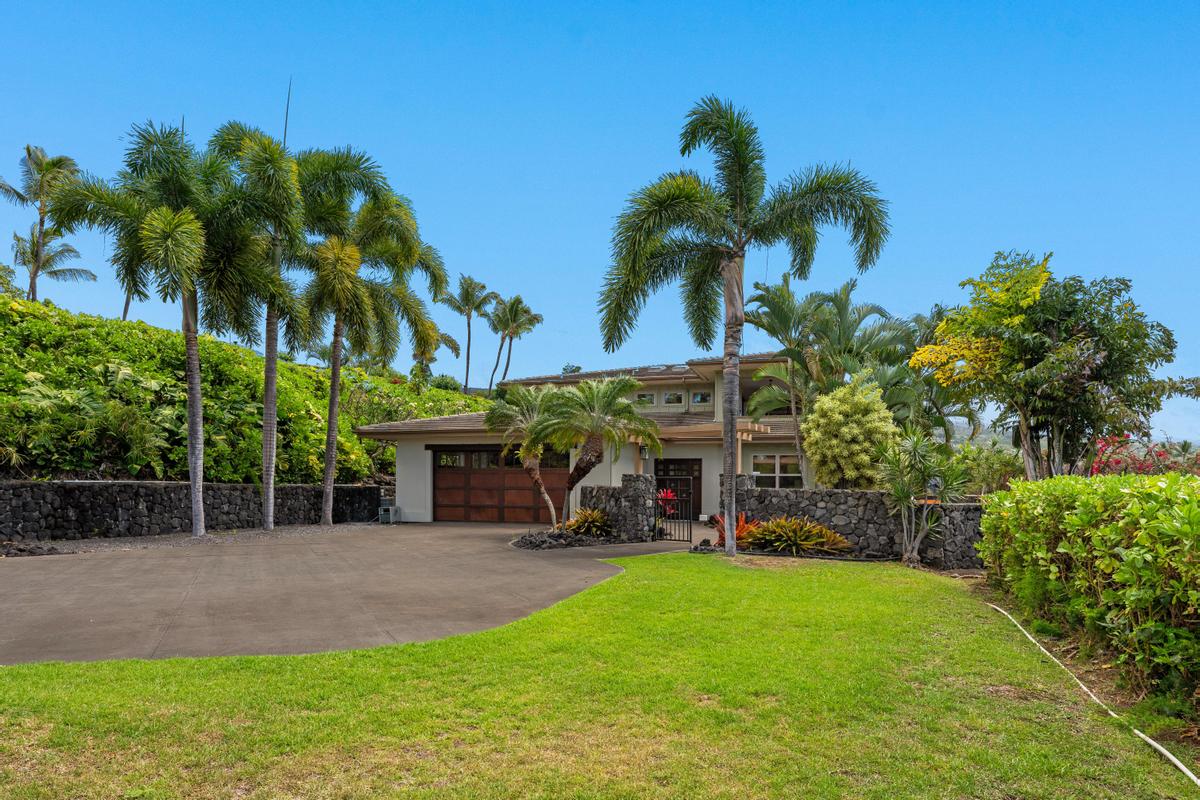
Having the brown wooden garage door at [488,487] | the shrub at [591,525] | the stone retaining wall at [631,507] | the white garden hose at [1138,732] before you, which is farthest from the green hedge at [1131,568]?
the brown wooden garage door at [488,487]

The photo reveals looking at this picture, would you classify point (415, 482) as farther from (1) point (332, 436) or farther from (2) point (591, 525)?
(2) point (591, 525)

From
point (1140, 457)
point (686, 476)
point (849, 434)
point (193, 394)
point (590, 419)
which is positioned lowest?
point (686, 476)

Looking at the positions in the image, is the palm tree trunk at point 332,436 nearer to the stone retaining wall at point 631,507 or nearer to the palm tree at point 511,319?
the stone retaining wall at point 631,507

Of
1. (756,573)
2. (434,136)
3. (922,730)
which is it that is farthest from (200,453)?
(922,730)

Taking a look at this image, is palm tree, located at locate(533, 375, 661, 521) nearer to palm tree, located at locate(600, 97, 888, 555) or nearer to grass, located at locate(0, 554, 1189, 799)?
palm tree, located at locate(600, 97, 888, 555)

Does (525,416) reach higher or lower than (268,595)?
higher

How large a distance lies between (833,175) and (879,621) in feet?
33.9

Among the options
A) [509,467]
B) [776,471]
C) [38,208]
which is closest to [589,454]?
[509,467]

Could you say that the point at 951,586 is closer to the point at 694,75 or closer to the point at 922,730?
the point at 922,730

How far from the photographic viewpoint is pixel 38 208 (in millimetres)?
30062

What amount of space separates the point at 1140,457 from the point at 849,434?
7160 mm

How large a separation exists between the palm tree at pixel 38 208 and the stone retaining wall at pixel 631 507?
2431 centimetres

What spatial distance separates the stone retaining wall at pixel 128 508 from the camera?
1565cm

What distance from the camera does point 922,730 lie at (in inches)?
192
